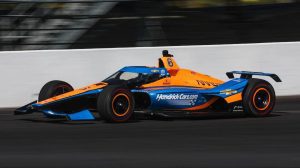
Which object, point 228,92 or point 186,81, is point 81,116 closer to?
point 186,81

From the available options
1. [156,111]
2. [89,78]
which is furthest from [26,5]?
[156,111]

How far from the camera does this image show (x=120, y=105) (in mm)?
10703

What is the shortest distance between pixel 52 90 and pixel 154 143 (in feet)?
10.1

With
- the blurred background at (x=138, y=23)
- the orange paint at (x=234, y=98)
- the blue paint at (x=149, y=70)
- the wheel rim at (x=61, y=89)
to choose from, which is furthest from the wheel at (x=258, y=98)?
the blurred background at (x=138, y=23)

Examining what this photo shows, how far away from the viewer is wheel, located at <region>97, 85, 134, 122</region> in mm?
10469

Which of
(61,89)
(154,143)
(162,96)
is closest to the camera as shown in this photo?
(154,143)

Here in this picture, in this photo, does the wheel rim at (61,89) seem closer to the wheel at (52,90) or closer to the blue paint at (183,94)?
the wheel at (52,90)

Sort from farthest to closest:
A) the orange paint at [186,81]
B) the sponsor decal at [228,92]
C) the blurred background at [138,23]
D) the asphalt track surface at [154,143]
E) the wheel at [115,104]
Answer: the blurred background at [138,23], the sponsor decal at [228,92], the orange paint at [186,81], the wheel at [115,104], the asphalt track surface at [154,143]

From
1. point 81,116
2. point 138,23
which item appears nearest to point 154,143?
point 81,116

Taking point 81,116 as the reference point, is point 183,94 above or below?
above

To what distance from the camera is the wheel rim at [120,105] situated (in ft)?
34.9

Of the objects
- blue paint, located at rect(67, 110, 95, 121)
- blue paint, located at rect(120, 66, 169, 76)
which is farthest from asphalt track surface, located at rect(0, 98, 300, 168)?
blue paint, located at rect(120, 66, 169, 76)

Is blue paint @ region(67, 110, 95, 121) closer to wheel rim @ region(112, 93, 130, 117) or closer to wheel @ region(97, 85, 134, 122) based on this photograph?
wheel @ region(97, 85, 134, 122)

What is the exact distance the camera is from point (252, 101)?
37.6 feet
